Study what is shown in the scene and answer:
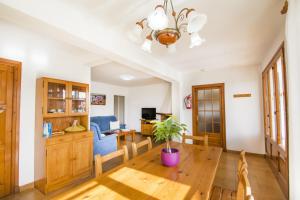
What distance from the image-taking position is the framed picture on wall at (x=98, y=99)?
616 centimetres

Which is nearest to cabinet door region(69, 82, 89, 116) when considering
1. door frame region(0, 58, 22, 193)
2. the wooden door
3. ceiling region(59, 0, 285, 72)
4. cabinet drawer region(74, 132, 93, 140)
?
cabinet drawer region(74, 132, 93, 140)

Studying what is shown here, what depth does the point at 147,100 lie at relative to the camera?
721 cm

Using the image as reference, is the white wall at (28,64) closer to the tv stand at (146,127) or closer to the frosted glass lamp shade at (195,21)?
the frosted glass lamp shade at (195,21)

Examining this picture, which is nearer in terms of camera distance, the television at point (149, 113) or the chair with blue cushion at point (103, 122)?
the chair with blue cushion at point (103, 122)

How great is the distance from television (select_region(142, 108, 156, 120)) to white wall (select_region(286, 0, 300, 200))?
18.0 ft

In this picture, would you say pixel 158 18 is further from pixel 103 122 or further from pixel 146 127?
pixel 146 127

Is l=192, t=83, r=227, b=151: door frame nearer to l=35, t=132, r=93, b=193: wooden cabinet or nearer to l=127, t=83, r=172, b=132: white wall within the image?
l=127, t=83, r=172, b=132: white wall

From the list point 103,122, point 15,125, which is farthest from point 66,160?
point 103,122

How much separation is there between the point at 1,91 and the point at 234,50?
13.7 ft

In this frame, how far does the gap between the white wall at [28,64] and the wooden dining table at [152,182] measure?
2004 mm

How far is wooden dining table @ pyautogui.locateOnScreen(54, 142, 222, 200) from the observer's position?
3.29 feet

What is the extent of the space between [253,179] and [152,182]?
2.53 metres

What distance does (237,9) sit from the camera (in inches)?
67.8

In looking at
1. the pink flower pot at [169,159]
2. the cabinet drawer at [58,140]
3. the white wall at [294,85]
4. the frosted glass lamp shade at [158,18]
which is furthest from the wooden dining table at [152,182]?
the cabinet drawer at [58,140]
